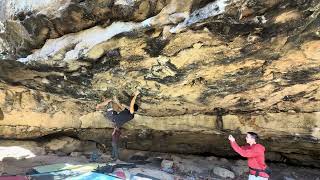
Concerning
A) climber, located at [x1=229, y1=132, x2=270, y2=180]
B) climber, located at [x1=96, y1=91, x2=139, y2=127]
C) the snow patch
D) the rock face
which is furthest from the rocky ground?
the snow patch

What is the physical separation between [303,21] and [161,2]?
1.90m

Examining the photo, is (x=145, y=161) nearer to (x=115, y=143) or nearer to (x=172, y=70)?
(x=115, y=143)

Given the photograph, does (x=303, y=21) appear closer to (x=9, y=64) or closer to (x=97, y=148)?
(x=9, y=64)

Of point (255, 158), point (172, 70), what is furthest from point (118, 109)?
point (255, 158)

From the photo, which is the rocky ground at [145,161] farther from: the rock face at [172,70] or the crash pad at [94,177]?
the crash pad at [94,177]

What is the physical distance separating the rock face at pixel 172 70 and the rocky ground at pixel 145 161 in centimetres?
35

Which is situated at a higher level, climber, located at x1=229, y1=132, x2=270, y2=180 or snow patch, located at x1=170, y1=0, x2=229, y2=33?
snow patch, located at x1=170, y1=0, x2=229, y2=33

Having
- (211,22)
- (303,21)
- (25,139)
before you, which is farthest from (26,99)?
(303,21)

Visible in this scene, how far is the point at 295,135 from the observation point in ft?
29.0

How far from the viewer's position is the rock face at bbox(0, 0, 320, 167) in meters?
5.49

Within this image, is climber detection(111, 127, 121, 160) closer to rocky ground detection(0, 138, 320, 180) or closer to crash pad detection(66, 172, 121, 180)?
rocky ground detection(0, 138, 320, 180)

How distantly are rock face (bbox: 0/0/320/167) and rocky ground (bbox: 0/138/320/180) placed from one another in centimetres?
35

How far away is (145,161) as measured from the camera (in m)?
10.5

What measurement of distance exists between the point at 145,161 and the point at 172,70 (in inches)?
164
